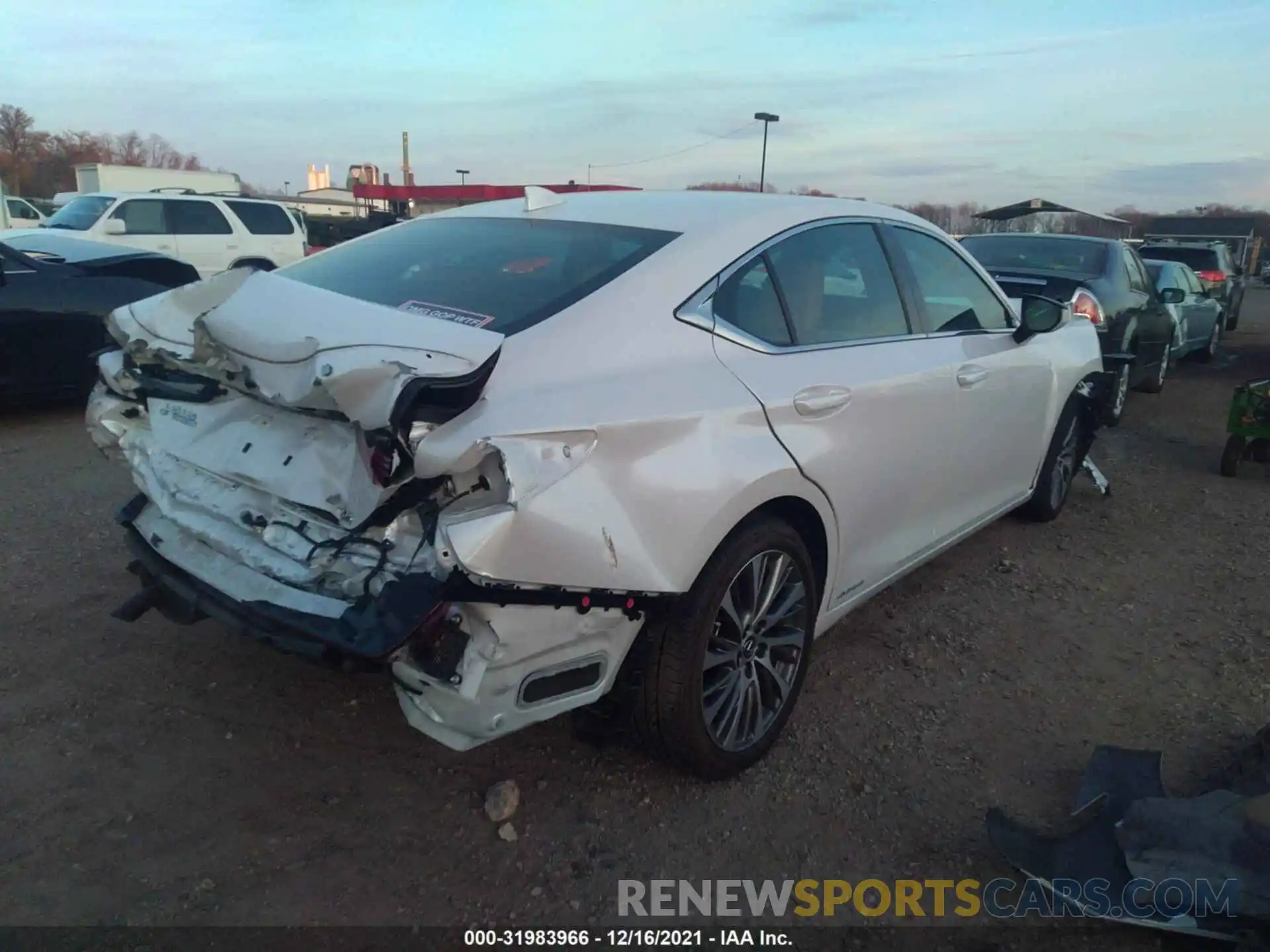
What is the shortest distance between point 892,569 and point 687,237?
1.50 metres

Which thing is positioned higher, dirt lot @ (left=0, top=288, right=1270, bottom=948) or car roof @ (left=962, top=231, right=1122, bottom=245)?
car roof @ (left=962, top=231, right=1122, bottom=245)

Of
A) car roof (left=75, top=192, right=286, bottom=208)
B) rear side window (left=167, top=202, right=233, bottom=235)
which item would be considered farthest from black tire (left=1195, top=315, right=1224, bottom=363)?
rear side window (left=167, top=202, right=233, bottom=235)

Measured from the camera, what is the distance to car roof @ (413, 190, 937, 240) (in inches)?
116

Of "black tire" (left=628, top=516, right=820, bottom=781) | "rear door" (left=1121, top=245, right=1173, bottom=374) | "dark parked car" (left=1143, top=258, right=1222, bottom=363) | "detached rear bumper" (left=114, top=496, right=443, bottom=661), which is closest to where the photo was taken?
"detached rear bumper" (left=114, top=496, right=443, bottom=661)

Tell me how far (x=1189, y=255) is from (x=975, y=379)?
13.2m

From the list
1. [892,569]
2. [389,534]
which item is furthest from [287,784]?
[892,569]

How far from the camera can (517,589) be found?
209 centimetres

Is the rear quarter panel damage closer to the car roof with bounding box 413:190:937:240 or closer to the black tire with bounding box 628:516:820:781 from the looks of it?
the black tire with bounding box 628:516:820:781

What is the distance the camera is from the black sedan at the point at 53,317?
623cm

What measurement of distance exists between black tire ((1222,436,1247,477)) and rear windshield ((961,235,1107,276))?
1.99 meters

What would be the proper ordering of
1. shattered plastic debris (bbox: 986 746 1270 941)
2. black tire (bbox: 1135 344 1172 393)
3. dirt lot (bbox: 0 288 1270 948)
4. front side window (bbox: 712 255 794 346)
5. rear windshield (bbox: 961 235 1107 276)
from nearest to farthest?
shattered plastic debris (bbox: 986 746 1270 941) → dirt lot (bbox: 0 288 1270 948) → front side window (bbox: 712 255 794 346) → rear windshield (bbox: 961 235 1107 276) → black tire (bbox: 1135 344 1172 393)

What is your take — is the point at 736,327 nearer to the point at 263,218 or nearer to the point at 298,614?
the point at 298,614

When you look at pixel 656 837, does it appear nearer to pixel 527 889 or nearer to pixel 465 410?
pixel 527 889

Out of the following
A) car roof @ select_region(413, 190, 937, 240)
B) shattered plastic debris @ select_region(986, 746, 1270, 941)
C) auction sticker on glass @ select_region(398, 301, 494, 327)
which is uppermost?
car roof @ select_region(413, 190, 937, 240)
